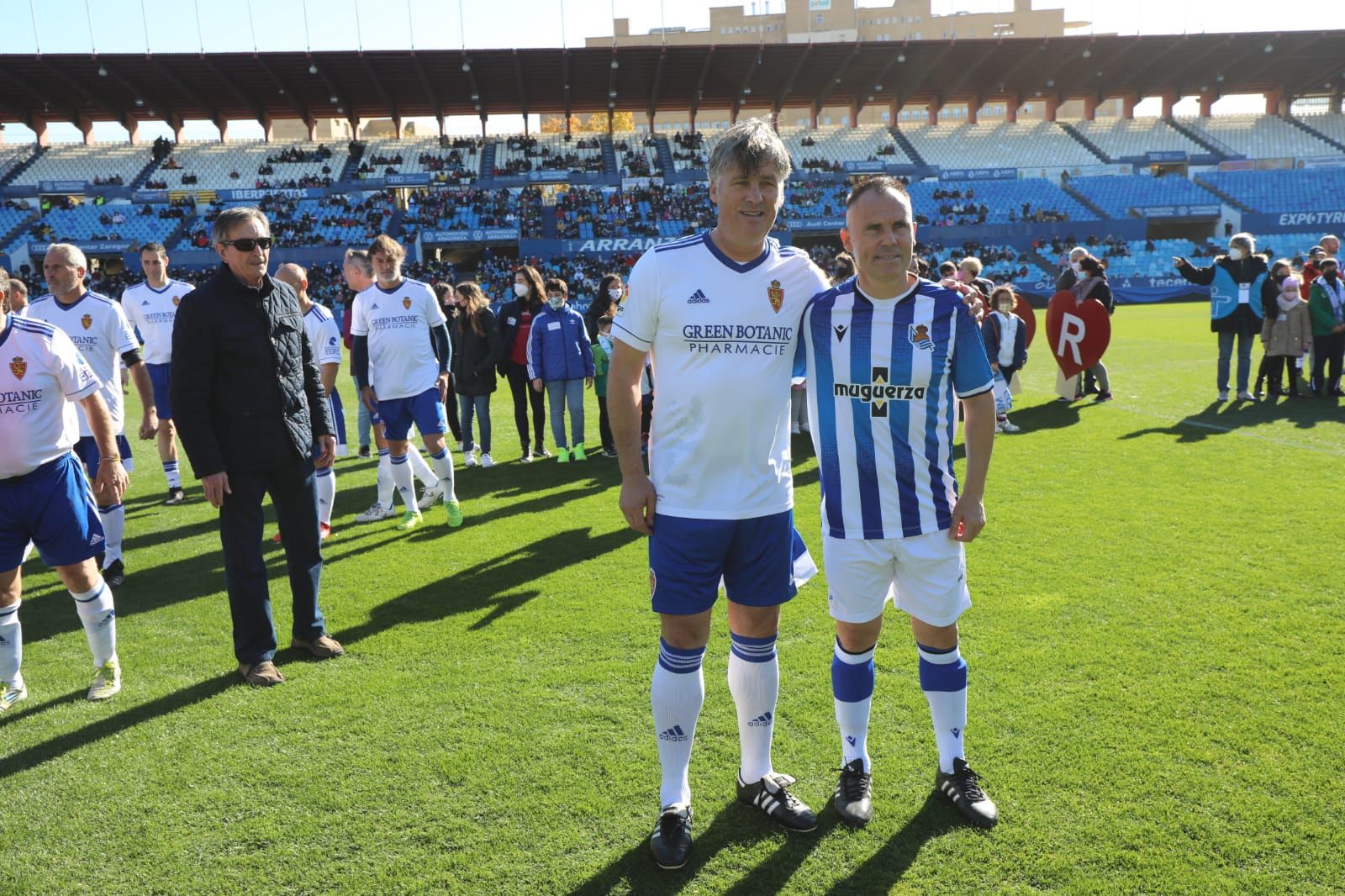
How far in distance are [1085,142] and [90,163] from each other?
54.8 m

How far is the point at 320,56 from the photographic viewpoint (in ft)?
129

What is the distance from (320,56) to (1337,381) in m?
42.0

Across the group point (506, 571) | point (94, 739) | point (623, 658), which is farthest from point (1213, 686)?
point (94, 739)

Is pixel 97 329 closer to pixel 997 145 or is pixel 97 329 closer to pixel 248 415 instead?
pixel 248 415

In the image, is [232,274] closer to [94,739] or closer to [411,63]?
[94,739]

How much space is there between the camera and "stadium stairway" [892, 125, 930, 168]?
4678cm

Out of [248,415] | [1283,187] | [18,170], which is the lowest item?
[248,415]

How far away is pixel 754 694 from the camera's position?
2834 millimetres

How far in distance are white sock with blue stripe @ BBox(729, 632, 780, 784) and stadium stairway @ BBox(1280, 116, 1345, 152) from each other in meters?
61.2

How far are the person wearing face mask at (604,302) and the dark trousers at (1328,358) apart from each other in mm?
9017

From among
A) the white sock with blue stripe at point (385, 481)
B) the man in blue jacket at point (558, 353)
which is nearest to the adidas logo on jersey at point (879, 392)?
the white sock with blue stripe at point (385, 481)

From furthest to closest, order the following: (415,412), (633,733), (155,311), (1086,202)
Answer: (1086,202) < (155,311) < (415,412) < (633,733)

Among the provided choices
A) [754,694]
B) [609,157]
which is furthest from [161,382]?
[609,157]

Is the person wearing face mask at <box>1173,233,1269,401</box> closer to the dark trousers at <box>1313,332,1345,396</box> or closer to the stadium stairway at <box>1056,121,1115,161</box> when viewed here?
the dark trousers at <box>1313,332,1345,396</box>
